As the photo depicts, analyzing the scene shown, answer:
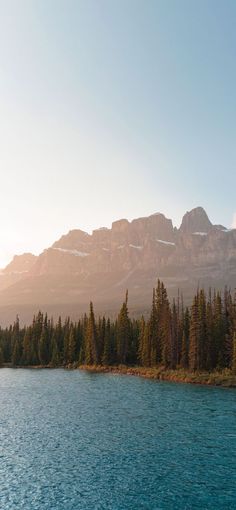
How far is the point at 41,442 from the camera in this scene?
140 feet

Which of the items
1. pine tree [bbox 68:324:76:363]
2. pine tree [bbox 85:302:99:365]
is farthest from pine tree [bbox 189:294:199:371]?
pine tree [bbox 68:324:76:363]

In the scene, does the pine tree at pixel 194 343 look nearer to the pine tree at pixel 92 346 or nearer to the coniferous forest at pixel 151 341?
the coniferous forest at pixel 151 341

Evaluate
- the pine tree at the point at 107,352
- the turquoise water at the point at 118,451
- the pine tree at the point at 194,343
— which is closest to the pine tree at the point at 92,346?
the pine tree at the point at 107,352

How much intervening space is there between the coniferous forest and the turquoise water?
113ft

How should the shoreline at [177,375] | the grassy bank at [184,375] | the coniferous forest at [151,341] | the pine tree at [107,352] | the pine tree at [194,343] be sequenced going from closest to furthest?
the grassy bank at [184,375] → the shoreline at [177,375] → the pine tree at [194,343] → the coniferous forest at [151,341] → the pine tree at [107,352]

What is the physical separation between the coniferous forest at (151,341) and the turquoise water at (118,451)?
1355 inches

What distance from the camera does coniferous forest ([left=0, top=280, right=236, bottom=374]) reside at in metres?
105

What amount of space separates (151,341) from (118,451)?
79536mm

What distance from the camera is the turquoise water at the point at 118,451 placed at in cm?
2959

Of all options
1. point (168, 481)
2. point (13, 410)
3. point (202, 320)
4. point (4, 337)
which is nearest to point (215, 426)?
point (168, 481)

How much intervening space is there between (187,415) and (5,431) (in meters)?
22.5

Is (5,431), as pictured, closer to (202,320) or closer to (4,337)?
(202,320)

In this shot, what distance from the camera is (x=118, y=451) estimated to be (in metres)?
40.1

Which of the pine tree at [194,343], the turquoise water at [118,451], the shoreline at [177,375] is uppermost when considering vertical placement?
the pine tree at [194,343]
